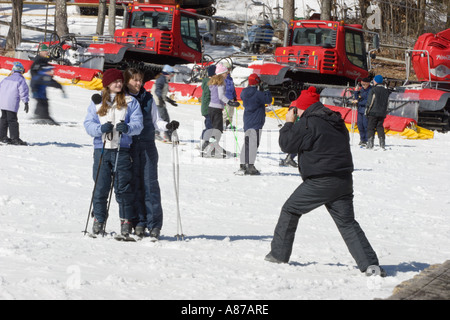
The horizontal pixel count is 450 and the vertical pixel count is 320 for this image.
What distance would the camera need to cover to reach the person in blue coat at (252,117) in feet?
40.8

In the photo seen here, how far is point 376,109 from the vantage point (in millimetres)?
16625

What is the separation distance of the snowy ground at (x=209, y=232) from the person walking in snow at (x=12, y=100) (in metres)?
0.39

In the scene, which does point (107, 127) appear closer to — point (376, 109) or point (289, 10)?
point (376, 109)

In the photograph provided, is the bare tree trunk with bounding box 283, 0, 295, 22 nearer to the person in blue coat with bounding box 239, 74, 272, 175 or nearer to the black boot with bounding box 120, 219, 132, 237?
the person in blue coat with bounding box 239, 74, 272, 175

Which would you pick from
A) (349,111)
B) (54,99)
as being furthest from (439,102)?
(54,99)

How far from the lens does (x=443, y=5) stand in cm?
3816

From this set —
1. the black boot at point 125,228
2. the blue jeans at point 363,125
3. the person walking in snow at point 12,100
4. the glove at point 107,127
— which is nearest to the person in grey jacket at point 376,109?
the blue jeans at point 363,125

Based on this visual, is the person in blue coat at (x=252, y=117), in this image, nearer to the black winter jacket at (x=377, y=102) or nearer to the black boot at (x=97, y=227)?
the black winter jacket at (x=377, y=102)

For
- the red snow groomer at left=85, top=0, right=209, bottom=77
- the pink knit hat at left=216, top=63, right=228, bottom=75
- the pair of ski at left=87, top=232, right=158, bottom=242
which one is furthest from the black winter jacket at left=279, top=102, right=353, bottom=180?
the red snow groomer at left=85, top=0, right=209, bottom=77

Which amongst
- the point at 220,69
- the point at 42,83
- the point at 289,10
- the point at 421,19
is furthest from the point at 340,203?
the point at 421,19

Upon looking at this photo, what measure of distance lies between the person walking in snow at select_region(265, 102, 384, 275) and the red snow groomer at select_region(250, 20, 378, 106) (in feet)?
55.2

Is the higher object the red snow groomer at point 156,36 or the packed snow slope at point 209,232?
the red snow groomer at point 156,36

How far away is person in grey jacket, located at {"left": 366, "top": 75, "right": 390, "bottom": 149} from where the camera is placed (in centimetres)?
1664
